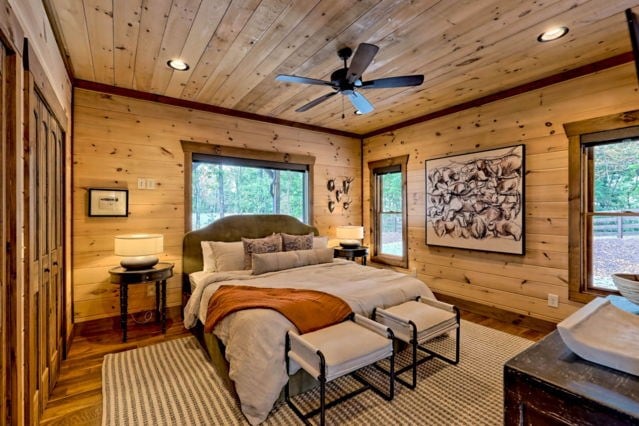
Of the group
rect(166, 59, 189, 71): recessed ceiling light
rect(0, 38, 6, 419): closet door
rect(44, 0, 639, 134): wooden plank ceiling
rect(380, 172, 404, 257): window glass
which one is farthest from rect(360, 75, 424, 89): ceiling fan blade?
rect(380, 172, 404, 257): window glass

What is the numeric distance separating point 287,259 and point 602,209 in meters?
3.14

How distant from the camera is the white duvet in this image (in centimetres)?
197

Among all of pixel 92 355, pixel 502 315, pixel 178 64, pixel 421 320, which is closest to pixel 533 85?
pixel 502 315

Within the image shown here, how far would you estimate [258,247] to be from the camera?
365cm

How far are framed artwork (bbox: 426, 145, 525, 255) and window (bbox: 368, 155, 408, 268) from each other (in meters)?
0.50

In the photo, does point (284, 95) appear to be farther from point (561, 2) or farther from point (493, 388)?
point (493, 388)

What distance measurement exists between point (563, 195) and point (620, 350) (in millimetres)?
2914

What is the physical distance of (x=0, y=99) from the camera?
1.32m

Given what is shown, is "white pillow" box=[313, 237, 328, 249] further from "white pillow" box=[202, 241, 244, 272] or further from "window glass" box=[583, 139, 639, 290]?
"window glass" box=[583, 139, 639, 290]

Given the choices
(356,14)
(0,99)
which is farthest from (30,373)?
(356,14)

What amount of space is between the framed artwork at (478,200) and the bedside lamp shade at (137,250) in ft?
11.3

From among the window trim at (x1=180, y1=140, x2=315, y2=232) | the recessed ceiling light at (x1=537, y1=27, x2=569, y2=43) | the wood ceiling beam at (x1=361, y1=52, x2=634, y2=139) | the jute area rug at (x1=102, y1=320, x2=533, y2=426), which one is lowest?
the jute area rug at (x1=102, y1=320, x2=533, y2=426)

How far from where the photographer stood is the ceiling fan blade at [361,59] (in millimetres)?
2035

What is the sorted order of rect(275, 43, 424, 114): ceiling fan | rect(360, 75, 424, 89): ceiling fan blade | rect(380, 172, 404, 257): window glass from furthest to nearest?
1. rect(380, 172, 404, 257): window glass
2. rect(360, 75, 424, 89): ceiling fan blade
3. rect(275, 43, 424, 114): ceiling fan
